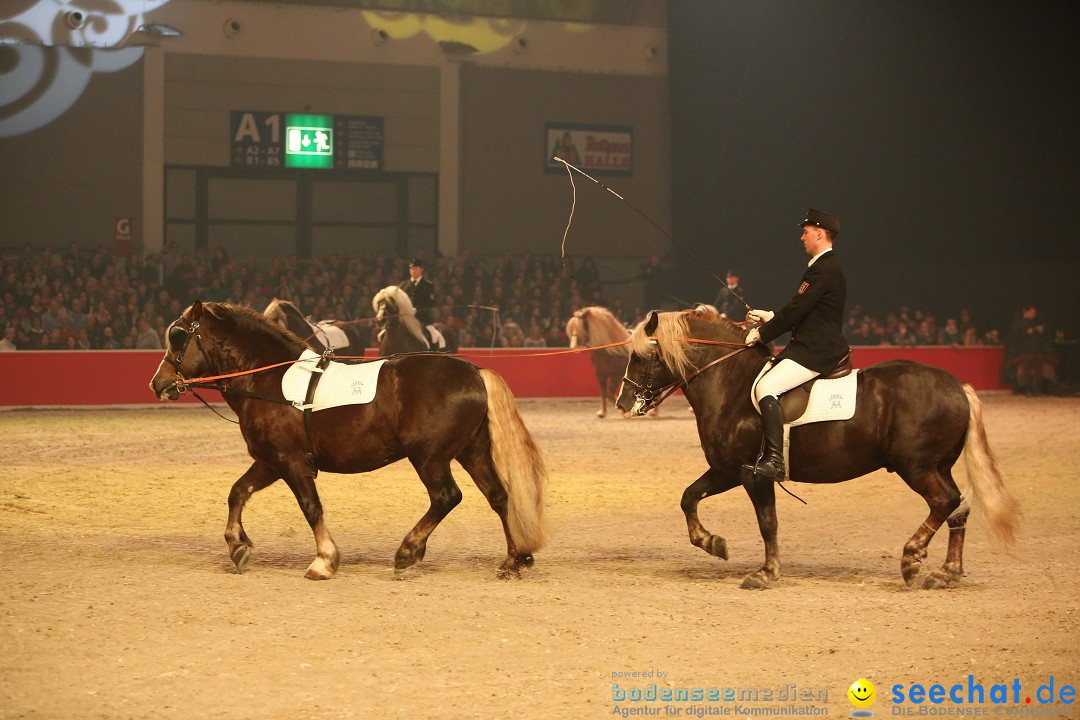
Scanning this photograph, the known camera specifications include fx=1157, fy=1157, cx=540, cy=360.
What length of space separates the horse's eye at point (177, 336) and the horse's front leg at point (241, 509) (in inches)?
37.3

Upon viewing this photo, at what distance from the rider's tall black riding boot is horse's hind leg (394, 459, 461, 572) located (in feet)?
6.44

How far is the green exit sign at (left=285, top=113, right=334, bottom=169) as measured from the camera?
25.2m

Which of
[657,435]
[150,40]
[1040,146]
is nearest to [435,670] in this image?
[657,435]

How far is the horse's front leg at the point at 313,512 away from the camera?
290 inches

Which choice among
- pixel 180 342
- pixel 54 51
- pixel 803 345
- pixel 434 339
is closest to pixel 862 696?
pixel 803 345

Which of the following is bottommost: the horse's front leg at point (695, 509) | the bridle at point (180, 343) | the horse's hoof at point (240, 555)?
the horse's hoof at point (240, 555)

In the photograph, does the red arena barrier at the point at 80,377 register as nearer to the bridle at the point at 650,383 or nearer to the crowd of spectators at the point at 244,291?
the crowd of spectators at the point at 244,291

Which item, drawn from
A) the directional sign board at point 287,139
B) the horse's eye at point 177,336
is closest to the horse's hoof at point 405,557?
the horse's eye at point 177,336

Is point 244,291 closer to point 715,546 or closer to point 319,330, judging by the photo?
point 319,330

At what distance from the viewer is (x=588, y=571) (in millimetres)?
7688

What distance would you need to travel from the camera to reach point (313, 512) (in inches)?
294

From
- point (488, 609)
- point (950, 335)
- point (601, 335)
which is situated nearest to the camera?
point (488, 609)

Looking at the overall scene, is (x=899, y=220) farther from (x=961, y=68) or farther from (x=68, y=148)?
(x=68, y=148)

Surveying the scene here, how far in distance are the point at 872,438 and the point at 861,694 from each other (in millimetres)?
2797
